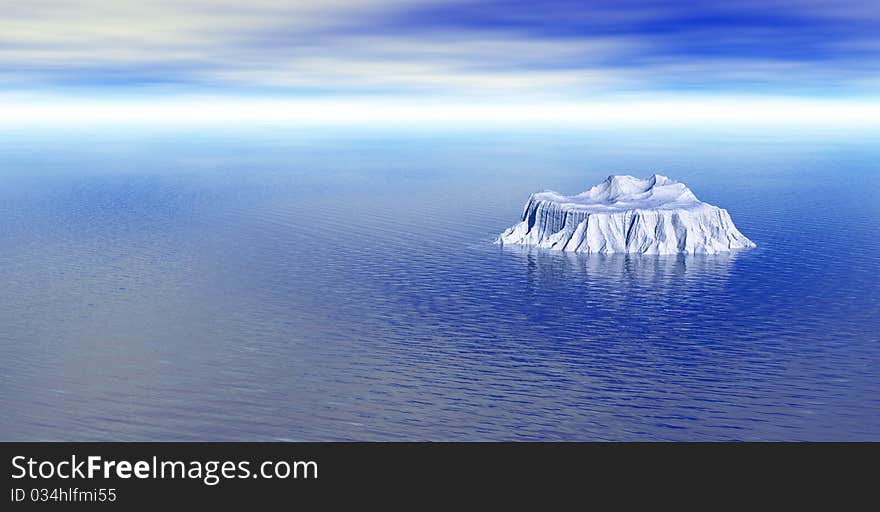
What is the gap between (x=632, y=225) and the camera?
11600cm

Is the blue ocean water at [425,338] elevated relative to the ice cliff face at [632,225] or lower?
lower

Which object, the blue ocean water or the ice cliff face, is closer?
the blue ocean water

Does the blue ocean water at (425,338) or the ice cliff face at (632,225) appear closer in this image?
the blue ocean water at (425,338)

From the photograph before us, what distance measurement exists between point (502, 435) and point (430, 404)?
7.04 metres

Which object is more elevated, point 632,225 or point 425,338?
point 632,225

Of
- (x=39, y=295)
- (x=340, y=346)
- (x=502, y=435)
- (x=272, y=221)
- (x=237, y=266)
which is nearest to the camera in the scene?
(x=502, y=435)

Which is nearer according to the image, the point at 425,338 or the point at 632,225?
the point at 425,338

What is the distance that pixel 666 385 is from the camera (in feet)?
213

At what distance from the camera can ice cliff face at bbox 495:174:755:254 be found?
379 feet

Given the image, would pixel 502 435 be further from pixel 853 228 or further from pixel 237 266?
pixel 853 228

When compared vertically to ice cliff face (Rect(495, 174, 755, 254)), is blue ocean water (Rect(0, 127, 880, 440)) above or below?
below

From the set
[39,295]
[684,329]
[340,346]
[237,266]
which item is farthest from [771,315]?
[39,295]

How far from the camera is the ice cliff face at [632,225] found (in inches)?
4542

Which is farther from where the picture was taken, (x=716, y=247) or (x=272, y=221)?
(x=272, y=221)
